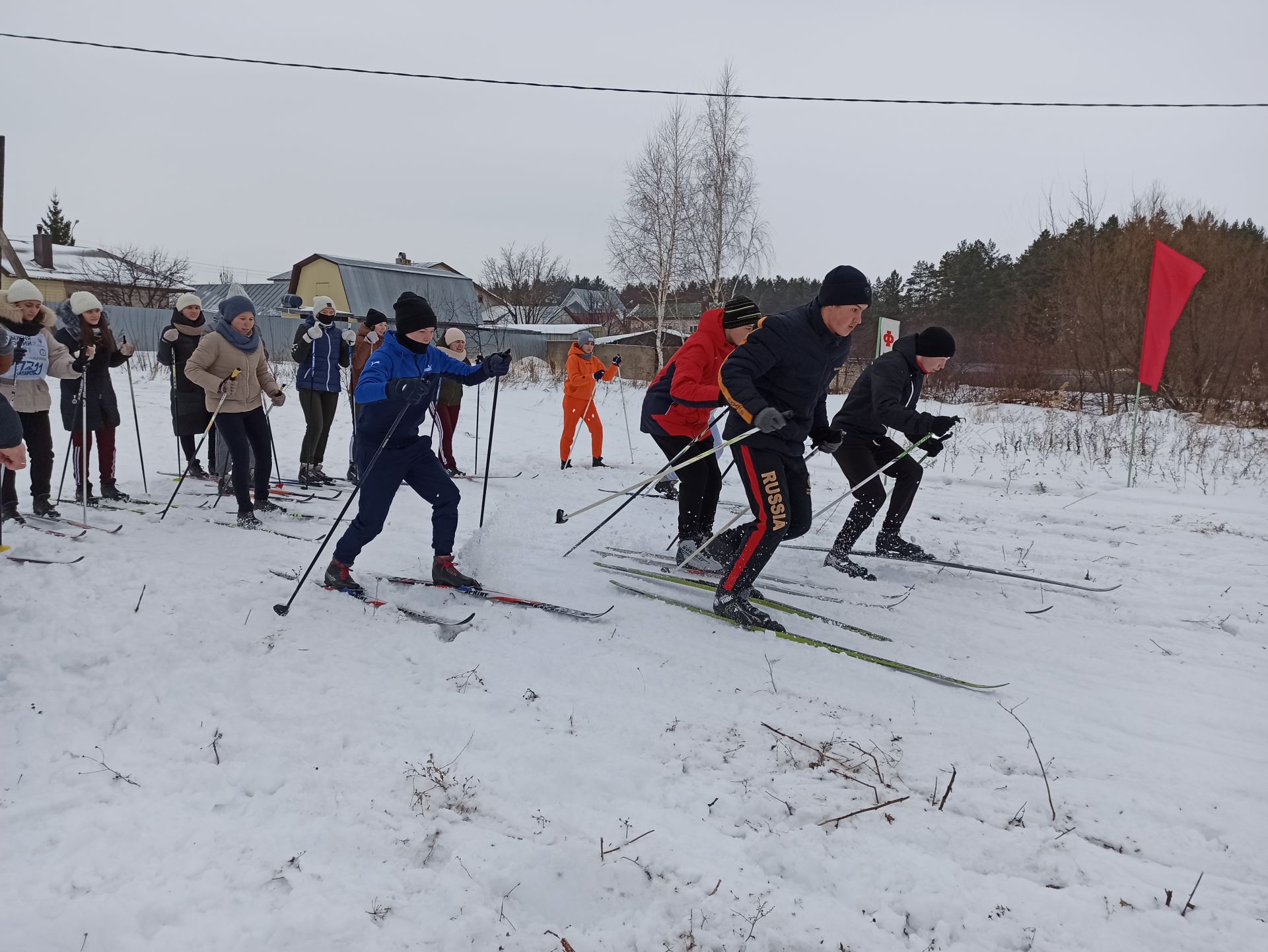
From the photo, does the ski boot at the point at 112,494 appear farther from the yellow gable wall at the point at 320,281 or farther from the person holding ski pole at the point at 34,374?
the yellow gable wall at the point at 320,281

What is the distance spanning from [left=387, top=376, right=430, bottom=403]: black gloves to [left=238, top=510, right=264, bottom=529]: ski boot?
2.27m

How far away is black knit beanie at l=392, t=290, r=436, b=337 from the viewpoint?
4262 millimetres

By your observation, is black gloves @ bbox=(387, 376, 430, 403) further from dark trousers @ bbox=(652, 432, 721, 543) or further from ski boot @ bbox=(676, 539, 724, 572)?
ski boot @ bbox=(676, 539, 724, 572)

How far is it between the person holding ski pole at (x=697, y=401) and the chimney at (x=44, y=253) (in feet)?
153

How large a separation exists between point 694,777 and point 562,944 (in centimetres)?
83

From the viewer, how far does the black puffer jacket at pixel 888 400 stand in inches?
190

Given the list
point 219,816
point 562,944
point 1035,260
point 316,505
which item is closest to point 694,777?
point 562,944

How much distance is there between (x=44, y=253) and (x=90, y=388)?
45.5m

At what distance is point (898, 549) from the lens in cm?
553

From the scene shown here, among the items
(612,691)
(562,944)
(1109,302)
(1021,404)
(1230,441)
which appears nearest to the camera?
(562,944)

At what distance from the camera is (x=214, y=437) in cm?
754

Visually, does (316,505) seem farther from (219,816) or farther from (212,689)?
(219,816)

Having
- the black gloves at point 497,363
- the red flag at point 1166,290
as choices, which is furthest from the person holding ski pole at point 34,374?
the red flag at point 1166,290

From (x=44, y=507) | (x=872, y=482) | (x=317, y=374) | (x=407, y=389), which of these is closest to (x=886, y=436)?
(x=872, y=482)
